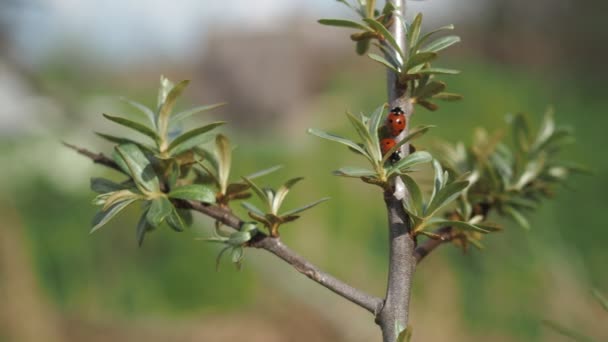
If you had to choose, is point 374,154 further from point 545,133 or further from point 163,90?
point 545,133

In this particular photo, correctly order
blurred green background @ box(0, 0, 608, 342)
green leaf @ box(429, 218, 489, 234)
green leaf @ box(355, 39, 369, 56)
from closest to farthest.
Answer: green leaf @ box(429, 218, 489, 234)
green leaf @ box(355, 39, 369, 56)
blurred green background @ box(0, 0, 608, 342)

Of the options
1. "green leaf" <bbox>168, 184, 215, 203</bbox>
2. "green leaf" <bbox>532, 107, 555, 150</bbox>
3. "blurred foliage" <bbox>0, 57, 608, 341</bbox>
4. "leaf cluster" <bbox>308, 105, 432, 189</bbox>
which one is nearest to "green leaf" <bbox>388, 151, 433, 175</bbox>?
"leaf cluster" <bbox>308, 105, 432, 189</bbox>

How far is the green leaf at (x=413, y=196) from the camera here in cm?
36

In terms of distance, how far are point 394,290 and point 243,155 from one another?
310cm

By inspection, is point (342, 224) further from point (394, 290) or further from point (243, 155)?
point (394, 290)

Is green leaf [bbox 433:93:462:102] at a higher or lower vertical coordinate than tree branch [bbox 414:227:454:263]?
higher

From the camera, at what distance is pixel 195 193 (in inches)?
15.5

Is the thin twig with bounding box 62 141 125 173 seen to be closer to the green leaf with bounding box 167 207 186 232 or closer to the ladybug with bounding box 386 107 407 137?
the green leaf with bounding box 167 207 186 232

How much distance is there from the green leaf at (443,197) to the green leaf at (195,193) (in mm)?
130

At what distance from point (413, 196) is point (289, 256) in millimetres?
81

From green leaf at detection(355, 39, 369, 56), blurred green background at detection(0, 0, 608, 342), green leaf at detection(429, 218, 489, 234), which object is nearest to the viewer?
green leaf at detection(429, 218, 489, 234)

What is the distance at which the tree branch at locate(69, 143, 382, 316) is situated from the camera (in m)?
0.36

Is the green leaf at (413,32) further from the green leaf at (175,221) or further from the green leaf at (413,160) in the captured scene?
the green leaf at (175,221)

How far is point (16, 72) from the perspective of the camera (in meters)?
1.26
